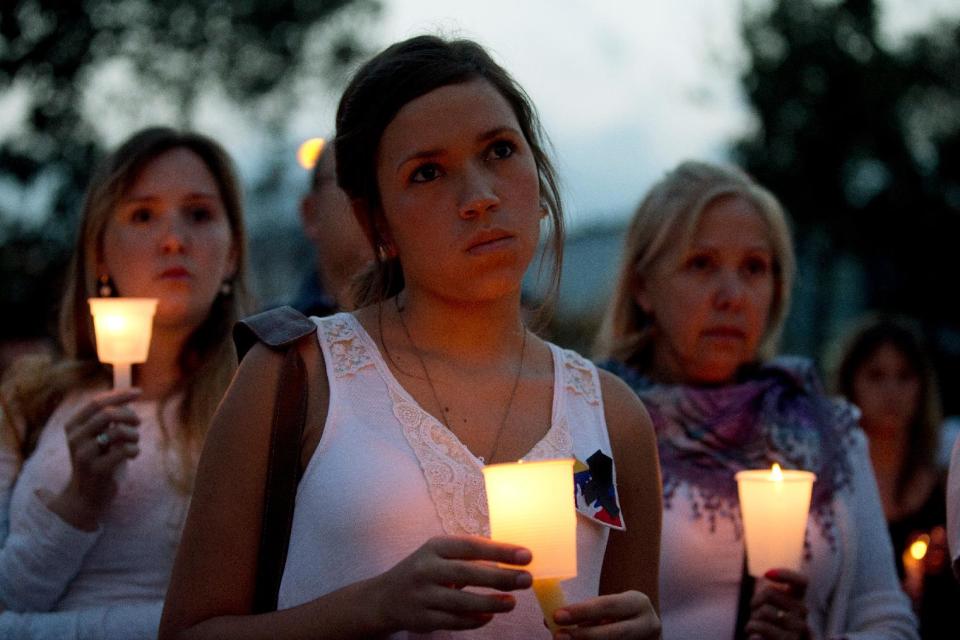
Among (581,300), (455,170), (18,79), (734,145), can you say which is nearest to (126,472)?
(455,170)

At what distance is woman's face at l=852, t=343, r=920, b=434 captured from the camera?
6555mm

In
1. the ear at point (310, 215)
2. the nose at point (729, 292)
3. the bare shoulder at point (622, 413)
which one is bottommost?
the bare shoulder at point (622, 413)

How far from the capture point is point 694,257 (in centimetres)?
432

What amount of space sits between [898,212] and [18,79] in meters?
15.0

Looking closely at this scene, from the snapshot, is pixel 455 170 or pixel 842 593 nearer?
pixel 455 170

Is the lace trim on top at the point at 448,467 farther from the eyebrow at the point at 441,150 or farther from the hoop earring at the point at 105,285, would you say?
the hoop earring at the point at 105,285

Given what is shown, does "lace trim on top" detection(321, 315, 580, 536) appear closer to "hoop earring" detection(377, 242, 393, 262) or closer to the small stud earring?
"hoop earring" detection(377, 242, 393, 262)

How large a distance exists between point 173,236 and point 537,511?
2225 mm

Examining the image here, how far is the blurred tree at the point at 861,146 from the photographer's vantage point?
2022 centimetres

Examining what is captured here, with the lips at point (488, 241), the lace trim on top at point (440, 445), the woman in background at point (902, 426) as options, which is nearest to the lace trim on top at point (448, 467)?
the lace trim on top at point (440, 445)

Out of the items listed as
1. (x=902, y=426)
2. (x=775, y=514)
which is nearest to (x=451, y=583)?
(x=775, y=514)

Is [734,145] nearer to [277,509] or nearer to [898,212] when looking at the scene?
[898,212]

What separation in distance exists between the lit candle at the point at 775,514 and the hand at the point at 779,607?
33mm

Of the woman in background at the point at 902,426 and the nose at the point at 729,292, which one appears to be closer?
the nose at the point at 729,292
